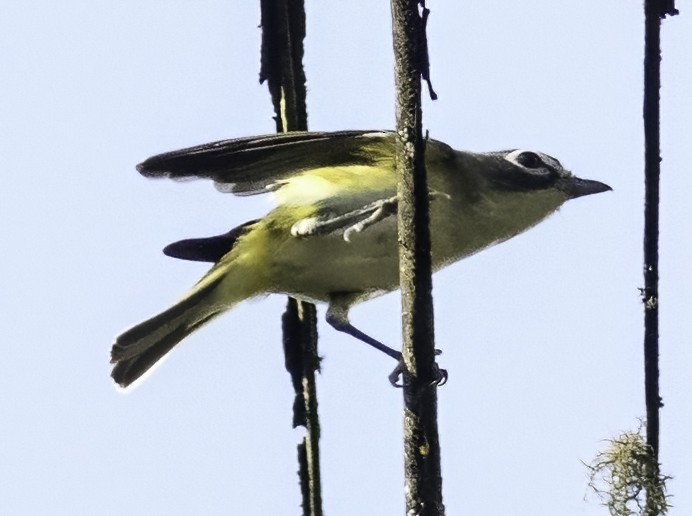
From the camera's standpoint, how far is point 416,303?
3.08 m

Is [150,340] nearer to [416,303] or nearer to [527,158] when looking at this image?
[527,158]

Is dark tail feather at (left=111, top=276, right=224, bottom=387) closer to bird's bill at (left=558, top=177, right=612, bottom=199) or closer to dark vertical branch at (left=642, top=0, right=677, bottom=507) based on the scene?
bird's bill at (left=558, top=177, right=612, bottom=199)

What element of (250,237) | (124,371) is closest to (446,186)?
(250,237)

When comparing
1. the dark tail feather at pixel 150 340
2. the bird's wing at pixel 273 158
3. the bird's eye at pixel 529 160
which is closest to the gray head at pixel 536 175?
the bird's eye at pixel 529 160

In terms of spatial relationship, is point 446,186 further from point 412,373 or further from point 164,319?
point 412,373

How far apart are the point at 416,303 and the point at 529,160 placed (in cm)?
271

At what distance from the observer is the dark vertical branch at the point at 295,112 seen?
12.2 feet

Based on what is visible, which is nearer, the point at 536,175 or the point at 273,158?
the point at 273,158

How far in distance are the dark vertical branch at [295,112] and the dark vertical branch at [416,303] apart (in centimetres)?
Result: 49

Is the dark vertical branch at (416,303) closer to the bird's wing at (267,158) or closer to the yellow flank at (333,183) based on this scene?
the bird's wing at (267,158)

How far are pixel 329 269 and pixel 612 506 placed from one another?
6.64ft

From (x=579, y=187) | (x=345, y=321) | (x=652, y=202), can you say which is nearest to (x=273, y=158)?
(x=345, y=321)

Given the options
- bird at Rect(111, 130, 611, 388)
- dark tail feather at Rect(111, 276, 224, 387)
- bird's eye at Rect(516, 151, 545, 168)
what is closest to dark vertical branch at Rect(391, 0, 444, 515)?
bird at Rect(111, 130, 611, 388)

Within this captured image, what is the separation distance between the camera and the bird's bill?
18.5 feet
